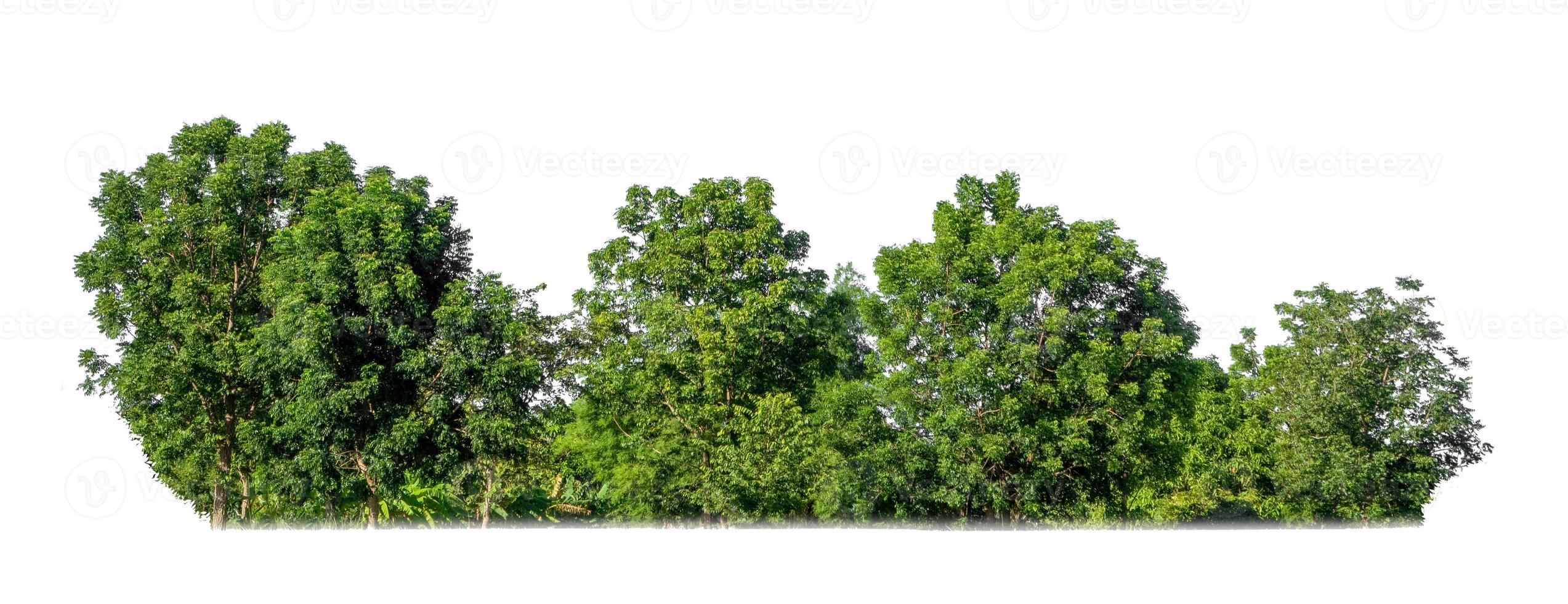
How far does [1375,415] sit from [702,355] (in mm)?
22186

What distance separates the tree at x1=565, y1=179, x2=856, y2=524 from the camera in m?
38.1

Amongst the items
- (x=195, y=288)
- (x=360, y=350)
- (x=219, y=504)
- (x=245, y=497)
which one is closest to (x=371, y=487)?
(x=360, y=350)

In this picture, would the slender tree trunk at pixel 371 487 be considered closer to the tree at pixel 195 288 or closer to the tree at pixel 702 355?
the tree at pixel 195 288

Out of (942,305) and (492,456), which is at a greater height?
(942,305)

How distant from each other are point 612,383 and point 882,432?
8.76 metres

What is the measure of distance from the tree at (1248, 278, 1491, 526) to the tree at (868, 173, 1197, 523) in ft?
15.2

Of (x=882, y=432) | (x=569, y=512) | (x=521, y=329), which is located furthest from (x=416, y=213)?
(x=569, y=512)

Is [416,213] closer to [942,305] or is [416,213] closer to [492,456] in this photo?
[492,456]

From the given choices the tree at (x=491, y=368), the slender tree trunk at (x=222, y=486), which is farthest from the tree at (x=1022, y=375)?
the slender tree trunk at (x=222, y=486)

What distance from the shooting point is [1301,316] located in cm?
4353

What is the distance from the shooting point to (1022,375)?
39.4 metres

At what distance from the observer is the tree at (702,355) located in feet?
125

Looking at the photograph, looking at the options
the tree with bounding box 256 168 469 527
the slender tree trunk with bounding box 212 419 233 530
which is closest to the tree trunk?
the slender tree trunk with bounding box 212 419 233 530

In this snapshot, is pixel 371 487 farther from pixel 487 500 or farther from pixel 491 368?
pixel 487 500
